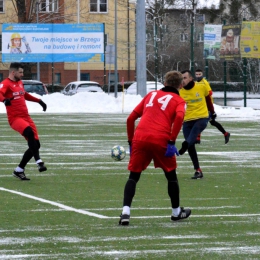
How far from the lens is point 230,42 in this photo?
1598 inches

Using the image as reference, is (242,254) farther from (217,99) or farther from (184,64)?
(184,64)

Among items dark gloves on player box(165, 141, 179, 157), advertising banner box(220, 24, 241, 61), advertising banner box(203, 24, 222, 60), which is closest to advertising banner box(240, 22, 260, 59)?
advertising banner box(220, 24, 241, 61)

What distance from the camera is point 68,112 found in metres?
38.2

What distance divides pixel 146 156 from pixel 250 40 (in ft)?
102

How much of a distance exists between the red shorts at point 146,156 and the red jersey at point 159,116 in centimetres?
7

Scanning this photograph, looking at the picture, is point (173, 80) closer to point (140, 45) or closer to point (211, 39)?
point (140, 45)

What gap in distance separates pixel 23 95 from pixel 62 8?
57800mm

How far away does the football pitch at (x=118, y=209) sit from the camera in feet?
25.9

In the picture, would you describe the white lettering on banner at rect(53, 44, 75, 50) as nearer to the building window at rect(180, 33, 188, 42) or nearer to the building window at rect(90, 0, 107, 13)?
the building window at rect(90, 0, 107, 13)

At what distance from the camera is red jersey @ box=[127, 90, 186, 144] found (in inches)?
359

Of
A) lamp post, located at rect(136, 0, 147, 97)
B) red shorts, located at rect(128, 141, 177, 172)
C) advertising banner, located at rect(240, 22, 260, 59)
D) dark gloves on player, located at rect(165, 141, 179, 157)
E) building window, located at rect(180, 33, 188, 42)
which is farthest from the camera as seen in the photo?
building window, located at rect(180, 33, 188, 42)

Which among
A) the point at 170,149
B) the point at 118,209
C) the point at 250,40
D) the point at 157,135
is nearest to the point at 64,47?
the point at 250,40

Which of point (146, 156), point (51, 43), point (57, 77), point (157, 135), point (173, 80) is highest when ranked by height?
point (173, 80)

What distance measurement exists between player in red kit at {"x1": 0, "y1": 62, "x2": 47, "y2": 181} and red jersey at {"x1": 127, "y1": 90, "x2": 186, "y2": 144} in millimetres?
4717
